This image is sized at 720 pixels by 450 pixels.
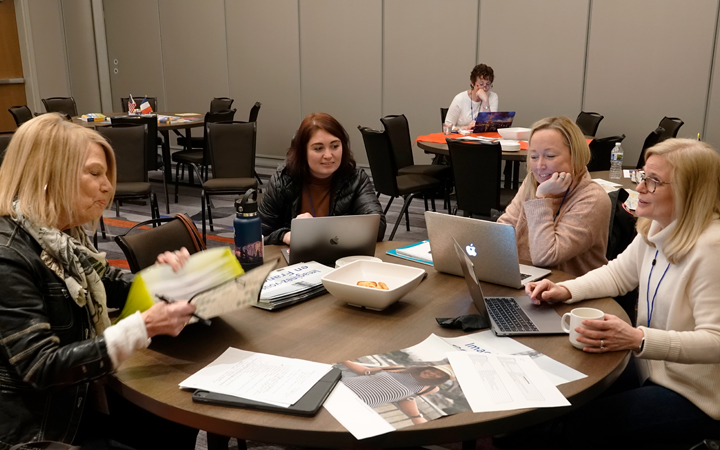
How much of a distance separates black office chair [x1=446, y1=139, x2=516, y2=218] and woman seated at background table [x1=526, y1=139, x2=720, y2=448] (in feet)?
7.79

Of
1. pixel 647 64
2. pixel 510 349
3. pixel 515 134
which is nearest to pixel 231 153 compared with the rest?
pixel 515 134

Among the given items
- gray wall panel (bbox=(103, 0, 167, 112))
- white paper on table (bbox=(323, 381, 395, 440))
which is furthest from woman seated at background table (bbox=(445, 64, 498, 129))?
gray wall panel (bbox=(103, 0, 167, 112))

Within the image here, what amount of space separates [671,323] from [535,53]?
578cm

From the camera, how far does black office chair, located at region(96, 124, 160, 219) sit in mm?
5191

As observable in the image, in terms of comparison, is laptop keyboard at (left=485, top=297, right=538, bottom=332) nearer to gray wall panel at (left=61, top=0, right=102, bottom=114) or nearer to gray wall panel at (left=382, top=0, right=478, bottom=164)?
gray wall panel at (left=382, top=0, right=478, bottom=164)

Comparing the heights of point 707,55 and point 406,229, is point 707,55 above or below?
above

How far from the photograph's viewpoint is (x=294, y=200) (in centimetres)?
284

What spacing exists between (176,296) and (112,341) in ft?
0.76

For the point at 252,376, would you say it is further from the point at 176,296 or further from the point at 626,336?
the point at 626,336

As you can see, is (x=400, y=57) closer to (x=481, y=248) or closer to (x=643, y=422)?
(x=481, y=248)

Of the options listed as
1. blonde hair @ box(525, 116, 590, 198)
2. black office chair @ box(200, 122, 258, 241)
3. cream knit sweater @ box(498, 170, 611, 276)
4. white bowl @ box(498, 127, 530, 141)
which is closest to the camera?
cream knit sweater @ box(498, 170, 611, 276)

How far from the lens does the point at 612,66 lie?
6.51 m

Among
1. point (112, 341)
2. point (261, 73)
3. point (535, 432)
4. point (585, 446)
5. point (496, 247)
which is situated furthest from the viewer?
point (261, 73)

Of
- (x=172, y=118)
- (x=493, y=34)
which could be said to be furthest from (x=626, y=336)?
(x=172, y=118)
